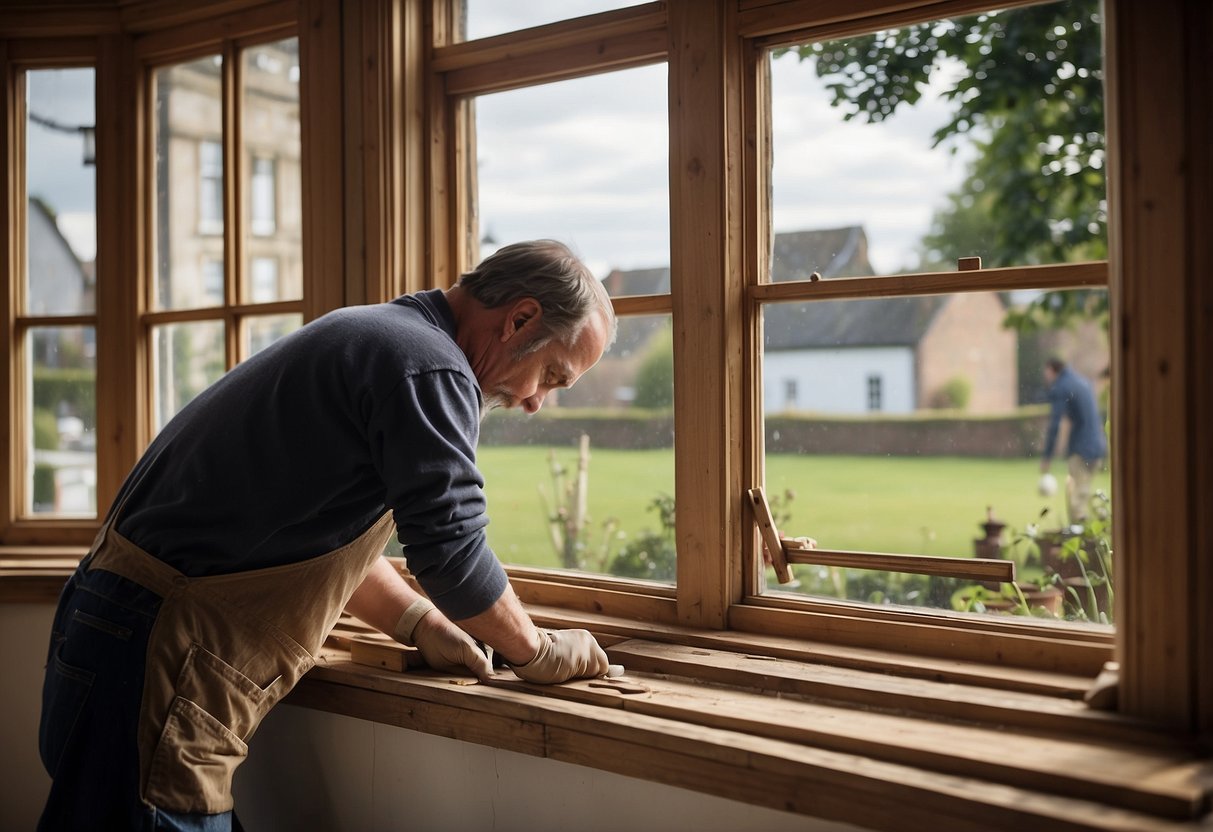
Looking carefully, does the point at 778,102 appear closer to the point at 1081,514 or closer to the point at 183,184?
the point at 1081,514

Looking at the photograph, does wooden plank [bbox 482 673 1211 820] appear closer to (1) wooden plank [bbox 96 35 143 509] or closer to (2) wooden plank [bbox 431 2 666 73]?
(2) wooden plank [bbox 431 2 666 73]

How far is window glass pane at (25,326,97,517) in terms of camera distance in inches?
117

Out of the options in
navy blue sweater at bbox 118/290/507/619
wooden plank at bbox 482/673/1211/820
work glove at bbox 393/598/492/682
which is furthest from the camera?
work glove at bbox 393/598/492/682

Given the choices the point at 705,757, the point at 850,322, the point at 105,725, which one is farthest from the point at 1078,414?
the point at 105,725

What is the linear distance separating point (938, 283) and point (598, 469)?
0.92m

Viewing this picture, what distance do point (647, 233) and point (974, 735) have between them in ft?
4.08

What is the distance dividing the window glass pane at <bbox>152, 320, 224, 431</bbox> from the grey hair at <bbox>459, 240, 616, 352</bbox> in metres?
1.29

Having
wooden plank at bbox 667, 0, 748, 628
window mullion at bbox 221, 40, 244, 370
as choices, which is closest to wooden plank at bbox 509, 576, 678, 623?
wooden plank at bbox 667, 0, 748, 628

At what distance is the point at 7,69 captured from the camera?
296 cm

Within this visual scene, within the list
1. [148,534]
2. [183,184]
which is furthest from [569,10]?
[148,534]

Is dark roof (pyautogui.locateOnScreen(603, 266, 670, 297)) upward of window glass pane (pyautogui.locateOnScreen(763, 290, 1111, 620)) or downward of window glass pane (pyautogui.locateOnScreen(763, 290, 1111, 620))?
upward

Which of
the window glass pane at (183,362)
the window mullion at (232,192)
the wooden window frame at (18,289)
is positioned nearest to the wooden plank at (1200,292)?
the window mullion at (232,192)

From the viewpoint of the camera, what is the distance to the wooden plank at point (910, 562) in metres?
1.86

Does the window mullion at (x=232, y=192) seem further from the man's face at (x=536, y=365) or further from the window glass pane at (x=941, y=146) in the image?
the window glass pane at (x=941, y=146)
